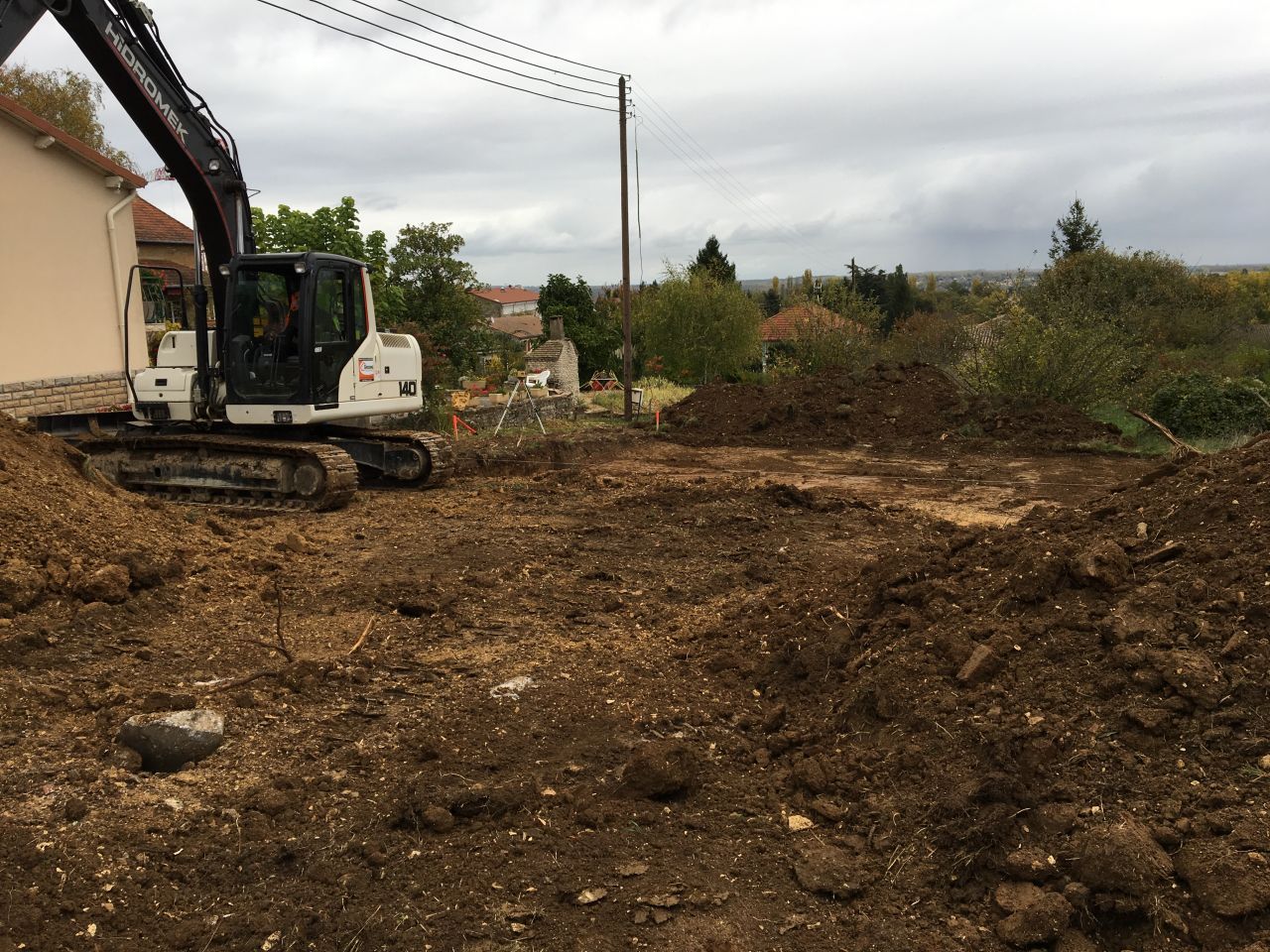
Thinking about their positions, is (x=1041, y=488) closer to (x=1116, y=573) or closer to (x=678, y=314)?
(x=1116, y=573)

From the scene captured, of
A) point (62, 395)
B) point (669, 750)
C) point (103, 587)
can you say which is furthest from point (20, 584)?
point (62, 395)

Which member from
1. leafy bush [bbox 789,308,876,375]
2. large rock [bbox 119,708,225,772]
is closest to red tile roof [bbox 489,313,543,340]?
leafy bush [bbox 789,308,876,375]

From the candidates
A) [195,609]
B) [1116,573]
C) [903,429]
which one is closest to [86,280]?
[195,609]

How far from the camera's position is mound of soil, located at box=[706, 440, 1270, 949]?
129 inches

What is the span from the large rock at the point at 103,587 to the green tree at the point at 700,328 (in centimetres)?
3251

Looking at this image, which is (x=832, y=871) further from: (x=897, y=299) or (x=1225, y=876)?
(x=897, y=299)

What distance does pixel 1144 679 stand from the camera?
409 centimetres

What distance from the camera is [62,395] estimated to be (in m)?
16.6

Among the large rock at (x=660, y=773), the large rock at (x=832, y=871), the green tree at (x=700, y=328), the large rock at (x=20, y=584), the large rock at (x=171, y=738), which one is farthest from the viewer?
the green tree at (x=700, y=328)

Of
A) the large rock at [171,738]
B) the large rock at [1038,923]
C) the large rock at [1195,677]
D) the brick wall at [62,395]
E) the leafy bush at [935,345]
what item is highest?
the leafy bush at [935,345]

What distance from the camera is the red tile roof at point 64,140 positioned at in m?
15.6

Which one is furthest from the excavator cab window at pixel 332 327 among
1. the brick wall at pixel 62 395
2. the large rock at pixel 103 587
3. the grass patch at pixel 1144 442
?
the grass patch at pixel 1144 442

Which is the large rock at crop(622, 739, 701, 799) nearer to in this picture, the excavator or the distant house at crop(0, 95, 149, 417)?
the excavator

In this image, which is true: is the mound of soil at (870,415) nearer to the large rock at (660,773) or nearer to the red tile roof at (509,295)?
the large rock at (660,773)
